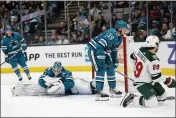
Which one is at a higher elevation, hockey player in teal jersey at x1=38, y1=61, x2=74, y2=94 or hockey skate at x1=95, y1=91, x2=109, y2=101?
hockey player in teal jersey at x1=38, y1=61, x2=74, y2=94

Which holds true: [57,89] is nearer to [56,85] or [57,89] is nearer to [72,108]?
[56,85]

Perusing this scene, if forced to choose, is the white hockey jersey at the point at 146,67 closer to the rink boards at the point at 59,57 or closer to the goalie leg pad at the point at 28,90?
the goalie leg pad at the point at 28,90

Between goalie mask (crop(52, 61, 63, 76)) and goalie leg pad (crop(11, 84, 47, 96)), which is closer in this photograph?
goalie mask (crop(52, 61, 63, 76))

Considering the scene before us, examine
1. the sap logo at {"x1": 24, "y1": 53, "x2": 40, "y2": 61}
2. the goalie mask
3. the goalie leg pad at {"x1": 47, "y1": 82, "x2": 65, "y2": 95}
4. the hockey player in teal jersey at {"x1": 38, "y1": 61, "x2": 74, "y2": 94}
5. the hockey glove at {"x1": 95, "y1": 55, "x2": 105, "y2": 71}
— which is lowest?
the sap logo at {"x1": 24, "y1": 53, "x2": 40, "y2": 61}

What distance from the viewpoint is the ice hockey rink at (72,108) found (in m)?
3.70

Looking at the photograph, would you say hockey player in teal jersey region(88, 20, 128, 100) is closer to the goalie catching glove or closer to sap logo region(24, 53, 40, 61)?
the goalie catching glove

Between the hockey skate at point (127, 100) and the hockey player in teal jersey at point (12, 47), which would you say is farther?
the hockey player in teal jersey at point (12, 47)

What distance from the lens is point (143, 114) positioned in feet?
11.9

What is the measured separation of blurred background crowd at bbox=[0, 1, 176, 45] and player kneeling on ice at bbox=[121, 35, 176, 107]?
9.57ft

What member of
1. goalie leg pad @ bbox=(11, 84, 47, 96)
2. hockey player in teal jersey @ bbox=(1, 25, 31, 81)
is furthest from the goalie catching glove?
hockey player in teal jersey @ bbox=(1, 25, 31, 81)

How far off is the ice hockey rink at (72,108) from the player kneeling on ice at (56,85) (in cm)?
11

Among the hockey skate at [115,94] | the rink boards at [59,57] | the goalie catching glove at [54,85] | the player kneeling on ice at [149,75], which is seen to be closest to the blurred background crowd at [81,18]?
the rink boards at [59,57]

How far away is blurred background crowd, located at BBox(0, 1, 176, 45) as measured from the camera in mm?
7496

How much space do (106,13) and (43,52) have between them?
5.24 ft
